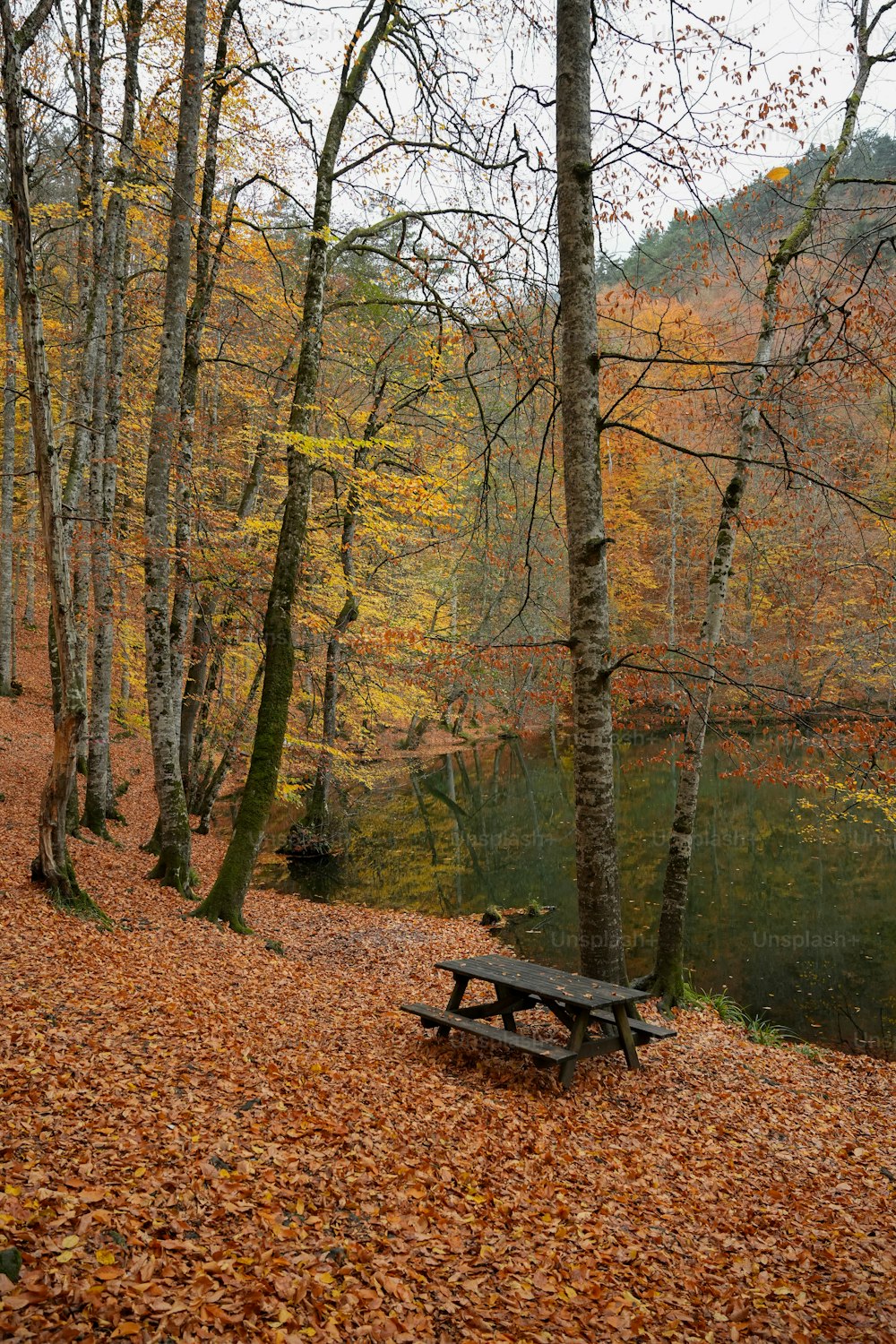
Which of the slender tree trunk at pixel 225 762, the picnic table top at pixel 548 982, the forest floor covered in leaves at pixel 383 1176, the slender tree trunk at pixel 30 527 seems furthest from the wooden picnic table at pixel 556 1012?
the slender tree trunk at pixel 30 527

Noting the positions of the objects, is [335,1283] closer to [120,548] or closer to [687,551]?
[120,548]

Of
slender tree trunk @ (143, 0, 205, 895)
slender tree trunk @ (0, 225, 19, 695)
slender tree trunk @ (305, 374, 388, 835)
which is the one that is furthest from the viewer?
slender tree trunk @ (0, 225, 19, 695)

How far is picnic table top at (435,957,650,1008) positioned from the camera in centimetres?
516

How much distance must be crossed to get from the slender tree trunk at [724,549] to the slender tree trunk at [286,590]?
418 centimetres

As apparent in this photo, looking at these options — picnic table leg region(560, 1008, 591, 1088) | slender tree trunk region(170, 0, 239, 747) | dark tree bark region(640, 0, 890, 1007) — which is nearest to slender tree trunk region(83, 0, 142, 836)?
slender tree trunk region(170, 0, 239, 747)

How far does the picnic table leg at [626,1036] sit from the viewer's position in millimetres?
5586

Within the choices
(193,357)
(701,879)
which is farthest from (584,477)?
A: (701,879)

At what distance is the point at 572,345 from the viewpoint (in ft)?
20.0

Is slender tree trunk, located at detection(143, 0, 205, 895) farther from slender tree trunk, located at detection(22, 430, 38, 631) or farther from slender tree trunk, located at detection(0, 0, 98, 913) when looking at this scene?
slender tree trunk, located at detection(22, 430, 38, 631)

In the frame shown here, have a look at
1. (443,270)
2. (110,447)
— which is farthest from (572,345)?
(110,447)

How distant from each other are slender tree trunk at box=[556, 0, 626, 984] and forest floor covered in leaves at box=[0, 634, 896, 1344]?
5.00 feet

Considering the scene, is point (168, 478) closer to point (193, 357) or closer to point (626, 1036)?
point (193, 357)

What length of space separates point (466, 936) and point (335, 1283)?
817 centimetres

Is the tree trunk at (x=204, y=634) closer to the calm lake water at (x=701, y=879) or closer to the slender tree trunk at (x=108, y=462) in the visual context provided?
the slender tree trunk at (x=108, y=462)
